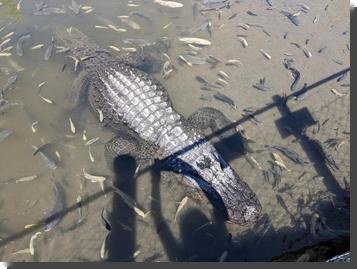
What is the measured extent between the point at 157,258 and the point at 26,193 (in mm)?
1943

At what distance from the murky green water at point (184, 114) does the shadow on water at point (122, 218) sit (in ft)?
0.04

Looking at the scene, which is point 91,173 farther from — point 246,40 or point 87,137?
point 246,40

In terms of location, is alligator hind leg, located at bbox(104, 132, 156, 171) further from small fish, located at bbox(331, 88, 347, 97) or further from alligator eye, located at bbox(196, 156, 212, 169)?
small fish, located at bbox(331, 88, 347, 97)

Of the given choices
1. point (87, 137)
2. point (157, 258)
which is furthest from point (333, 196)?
point (87, 137)

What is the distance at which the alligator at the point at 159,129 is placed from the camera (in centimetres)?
488

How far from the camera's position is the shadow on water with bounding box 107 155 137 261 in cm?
455

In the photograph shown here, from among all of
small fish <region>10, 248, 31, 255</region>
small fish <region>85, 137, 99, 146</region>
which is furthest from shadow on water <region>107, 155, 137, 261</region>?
small fish <region>10, 248, 31, 255</region>

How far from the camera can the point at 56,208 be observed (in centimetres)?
493

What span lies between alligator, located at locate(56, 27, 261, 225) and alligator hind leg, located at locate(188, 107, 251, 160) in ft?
0.05

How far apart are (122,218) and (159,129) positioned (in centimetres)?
137

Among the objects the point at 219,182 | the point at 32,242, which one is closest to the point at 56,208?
the point at 32,242

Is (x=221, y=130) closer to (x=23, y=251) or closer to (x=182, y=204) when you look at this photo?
(x=182, y=204)

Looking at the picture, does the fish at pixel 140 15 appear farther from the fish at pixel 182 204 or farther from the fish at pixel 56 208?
the fish at pixel 182 204

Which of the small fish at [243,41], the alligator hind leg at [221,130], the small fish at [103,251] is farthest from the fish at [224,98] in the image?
the small fish at [103,251]
